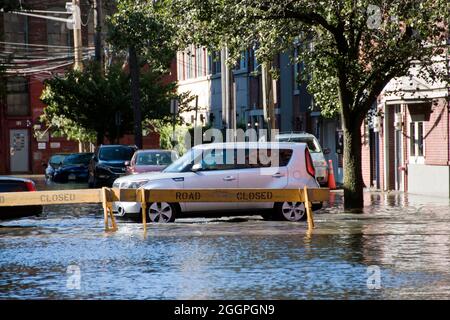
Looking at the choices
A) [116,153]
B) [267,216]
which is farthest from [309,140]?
[267,216]

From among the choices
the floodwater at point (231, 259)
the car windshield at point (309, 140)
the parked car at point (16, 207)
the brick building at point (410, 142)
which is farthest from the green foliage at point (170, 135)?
the parked car at point (16, 207)

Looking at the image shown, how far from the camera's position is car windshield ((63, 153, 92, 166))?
58719mm

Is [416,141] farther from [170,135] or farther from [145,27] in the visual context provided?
[170,135]

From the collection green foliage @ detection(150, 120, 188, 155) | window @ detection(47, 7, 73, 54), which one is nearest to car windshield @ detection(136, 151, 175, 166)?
green foliage @ detection(150, 120, 188, 155)

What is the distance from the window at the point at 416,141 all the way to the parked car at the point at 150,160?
7.55m

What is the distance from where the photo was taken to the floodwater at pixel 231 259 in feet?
47.2

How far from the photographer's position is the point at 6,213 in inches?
1012

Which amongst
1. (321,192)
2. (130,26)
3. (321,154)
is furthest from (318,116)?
(321,192)

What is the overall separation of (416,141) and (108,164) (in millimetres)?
10932

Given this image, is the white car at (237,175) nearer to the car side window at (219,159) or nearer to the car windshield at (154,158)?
the car side window at (219,159)

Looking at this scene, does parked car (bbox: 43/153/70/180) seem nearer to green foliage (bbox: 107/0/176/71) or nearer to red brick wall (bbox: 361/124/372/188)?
red brick wall (bbox: 361/124/372/188)

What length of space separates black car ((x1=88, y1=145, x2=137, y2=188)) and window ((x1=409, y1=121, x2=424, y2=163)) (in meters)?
9.72
